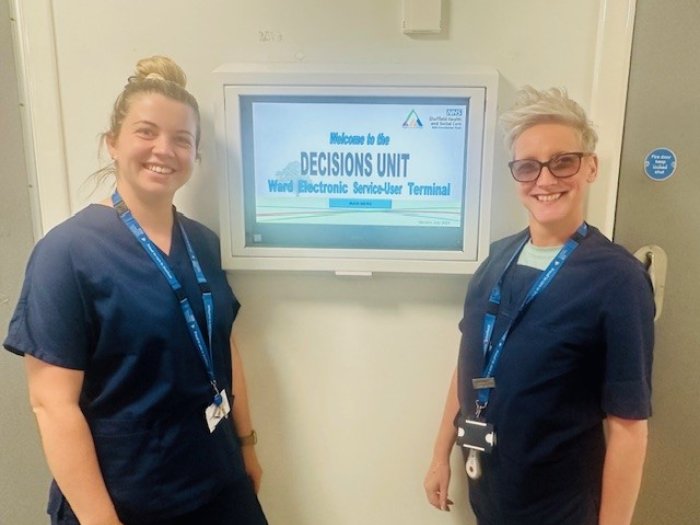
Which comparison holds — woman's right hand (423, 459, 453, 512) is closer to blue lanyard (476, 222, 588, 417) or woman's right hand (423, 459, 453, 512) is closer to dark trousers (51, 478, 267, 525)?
blue lanyard (476, 222, 588, 417)

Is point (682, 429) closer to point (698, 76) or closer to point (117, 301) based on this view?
point (698, 76)

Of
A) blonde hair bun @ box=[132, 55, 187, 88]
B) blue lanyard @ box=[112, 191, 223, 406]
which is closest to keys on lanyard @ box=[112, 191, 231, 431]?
blue lanyard @ box=[112, 191, 223, 406]

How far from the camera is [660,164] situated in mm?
1248

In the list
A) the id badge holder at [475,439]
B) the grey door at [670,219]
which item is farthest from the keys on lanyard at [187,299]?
the grey door at [670,219]

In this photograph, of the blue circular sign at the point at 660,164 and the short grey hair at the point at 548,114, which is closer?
the short grey hair at the point at 548,114

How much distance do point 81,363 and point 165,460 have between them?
0.89 feet

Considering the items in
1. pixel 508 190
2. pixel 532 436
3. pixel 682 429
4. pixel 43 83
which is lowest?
pixel 682 429

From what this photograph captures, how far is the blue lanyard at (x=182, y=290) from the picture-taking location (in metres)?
1.12

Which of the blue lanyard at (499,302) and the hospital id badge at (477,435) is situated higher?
the blue lanyard at (499,302)

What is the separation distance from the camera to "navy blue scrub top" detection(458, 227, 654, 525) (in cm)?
100

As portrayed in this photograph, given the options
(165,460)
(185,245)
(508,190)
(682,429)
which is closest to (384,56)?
(508,190)

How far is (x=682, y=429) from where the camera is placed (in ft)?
4.40

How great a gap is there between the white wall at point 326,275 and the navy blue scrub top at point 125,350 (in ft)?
0.96

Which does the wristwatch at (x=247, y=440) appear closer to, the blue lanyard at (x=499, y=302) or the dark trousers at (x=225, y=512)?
the dark trousers at (x=225, y=512)
